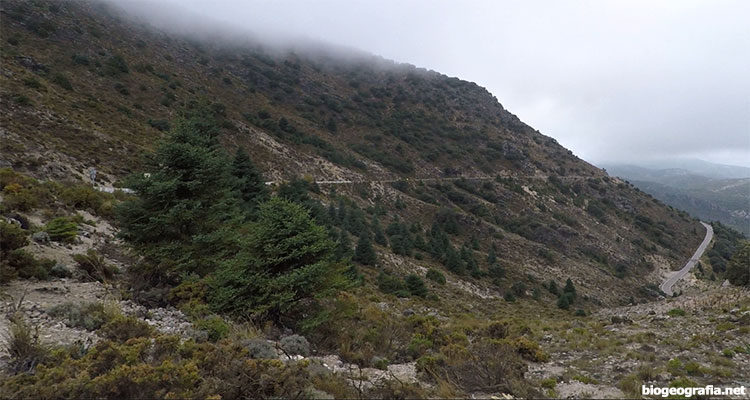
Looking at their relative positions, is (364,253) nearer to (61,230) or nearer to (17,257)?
(61,230)

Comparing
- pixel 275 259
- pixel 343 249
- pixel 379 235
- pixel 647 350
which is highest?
pixel 647 350

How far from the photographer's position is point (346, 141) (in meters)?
64.0

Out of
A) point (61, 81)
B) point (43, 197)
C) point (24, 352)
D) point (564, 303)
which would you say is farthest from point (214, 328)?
point (61, 81)

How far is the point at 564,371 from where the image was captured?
687 centimetres

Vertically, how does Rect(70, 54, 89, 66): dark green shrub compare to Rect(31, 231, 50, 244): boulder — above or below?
above

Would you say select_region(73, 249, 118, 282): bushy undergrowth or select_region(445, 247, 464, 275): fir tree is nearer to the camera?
select_region(73, 249, 118, 282): bushy undergrowth

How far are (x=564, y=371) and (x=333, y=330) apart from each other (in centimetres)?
490

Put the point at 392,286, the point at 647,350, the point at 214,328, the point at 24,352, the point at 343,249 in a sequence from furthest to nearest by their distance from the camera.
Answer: the point at 343,249
the point at 392,286
the point at 647,350
the point at 214,328
the point at 24,352

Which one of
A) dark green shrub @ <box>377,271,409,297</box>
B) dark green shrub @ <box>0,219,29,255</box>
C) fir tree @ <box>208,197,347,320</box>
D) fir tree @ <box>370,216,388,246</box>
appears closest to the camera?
fir tree @ <box>208,197,347,320</box>

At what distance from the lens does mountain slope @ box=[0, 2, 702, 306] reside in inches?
1076

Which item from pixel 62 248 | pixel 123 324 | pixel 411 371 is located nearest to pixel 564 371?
pixel 411 371

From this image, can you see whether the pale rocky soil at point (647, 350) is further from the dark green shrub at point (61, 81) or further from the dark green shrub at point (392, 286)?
the dark green shrub at point (61, 81)

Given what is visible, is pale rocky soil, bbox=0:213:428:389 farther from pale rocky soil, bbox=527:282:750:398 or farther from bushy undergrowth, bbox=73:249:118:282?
pale rocky soil, bbox=527:282:750:398

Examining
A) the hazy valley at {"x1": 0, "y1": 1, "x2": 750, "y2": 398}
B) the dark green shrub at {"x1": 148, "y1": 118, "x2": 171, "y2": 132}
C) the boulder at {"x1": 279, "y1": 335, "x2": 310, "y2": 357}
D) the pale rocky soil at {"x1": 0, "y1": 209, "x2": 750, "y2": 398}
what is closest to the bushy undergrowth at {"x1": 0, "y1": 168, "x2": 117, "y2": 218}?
the hazy valley at {"x1": 0, "y1": 1, "x2": 750, "y2": 398}
